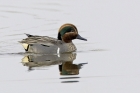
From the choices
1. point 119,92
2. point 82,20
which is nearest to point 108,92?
point 119,92

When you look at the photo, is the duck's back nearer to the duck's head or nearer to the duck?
the duck

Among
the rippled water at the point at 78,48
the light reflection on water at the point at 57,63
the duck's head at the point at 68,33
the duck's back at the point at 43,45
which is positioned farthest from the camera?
the duck's head at the point at 68,33

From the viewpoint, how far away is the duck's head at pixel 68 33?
64.5 ft

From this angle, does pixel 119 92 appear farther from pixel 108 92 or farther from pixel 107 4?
pixel 107 4

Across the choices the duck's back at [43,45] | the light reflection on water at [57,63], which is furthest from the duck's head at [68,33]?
the light reflection on water at [57,63]

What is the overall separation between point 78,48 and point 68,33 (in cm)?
65

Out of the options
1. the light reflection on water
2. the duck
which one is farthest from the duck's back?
the light reflection on water

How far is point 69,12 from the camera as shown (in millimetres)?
24625

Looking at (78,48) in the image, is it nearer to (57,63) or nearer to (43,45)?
(43,45)

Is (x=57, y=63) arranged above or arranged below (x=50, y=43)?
below

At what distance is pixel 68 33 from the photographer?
19.7 metres

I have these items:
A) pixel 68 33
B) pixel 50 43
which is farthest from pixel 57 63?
pixel 68 33

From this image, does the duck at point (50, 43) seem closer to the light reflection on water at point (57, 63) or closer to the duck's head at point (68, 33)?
the duck's head at point (68, 33)

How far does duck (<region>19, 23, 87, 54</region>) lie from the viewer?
19297mm
